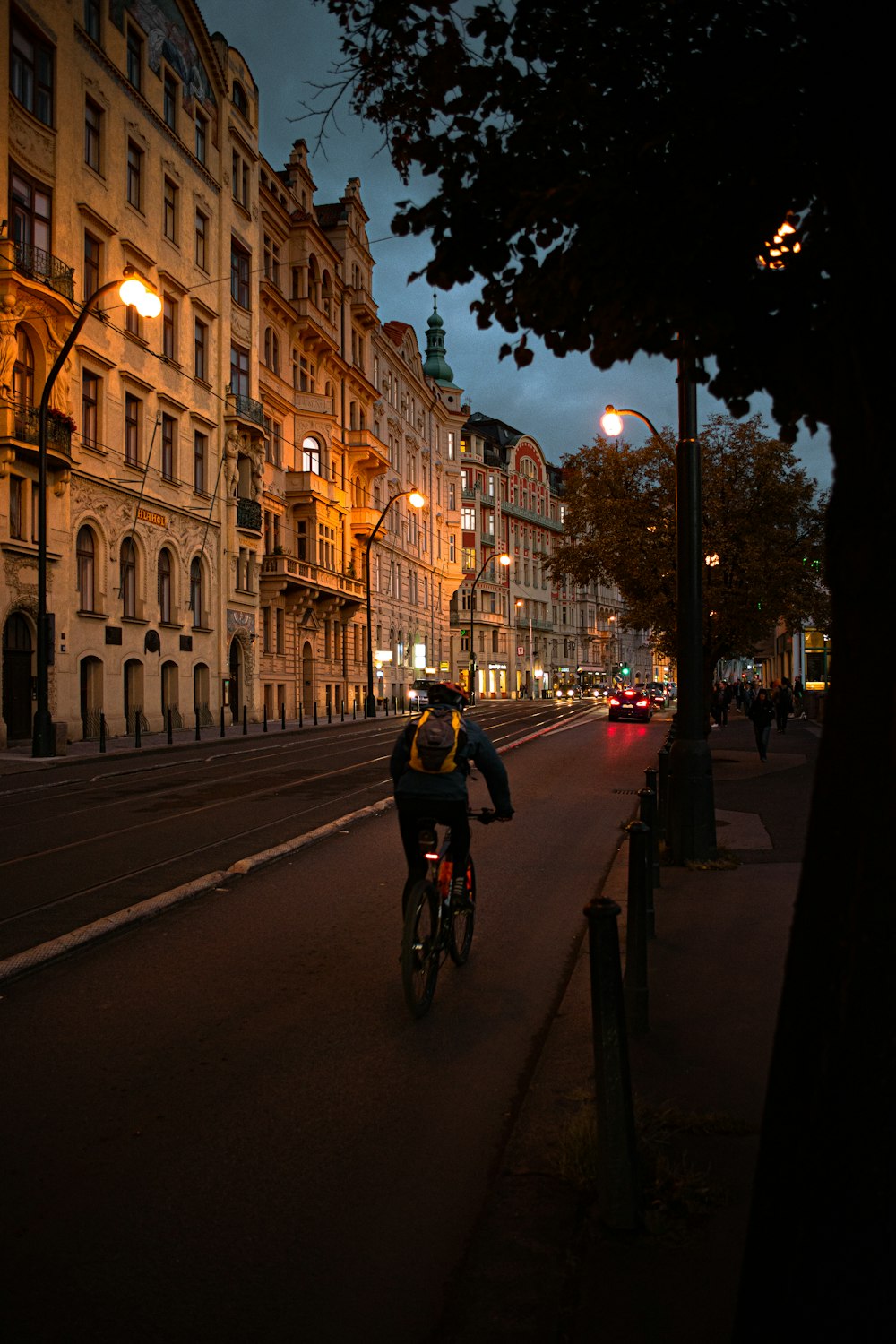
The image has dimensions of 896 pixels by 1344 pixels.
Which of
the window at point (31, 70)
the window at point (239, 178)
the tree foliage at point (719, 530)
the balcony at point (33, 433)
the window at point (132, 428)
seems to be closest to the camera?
the tree foliage at point (719, 530)

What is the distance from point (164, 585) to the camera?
36125 mm

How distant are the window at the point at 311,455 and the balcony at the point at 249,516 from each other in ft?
27.1

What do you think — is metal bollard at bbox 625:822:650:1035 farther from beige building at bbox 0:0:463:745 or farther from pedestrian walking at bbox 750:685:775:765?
beige building at bbox 0:0:463:745

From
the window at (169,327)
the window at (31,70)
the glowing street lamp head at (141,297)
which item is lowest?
the glowing street lamp head at (141,297)

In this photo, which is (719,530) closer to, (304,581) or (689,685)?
(689,685)

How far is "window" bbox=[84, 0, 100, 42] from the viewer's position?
31219mm

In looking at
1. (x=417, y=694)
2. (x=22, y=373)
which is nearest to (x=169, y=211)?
(x=22, y=373)

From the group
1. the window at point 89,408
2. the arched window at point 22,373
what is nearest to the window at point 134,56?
the window at point 89,408

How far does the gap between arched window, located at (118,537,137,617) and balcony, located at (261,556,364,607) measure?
35.9 ft

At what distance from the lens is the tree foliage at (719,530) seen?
67.9 feet

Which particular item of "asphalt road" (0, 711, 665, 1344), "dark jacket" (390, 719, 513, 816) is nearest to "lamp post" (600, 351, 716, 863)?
"asphalt road" (0, 711, 665, 1344)

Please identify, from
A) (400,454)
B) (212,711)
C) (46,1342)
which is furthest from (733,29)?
(400,454)

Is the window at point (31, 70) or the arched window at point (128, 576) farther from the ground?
the window at point (31, 70)

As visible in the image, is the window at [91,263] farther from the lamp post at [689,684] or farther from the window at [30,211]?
the lamp post at [689,684]
